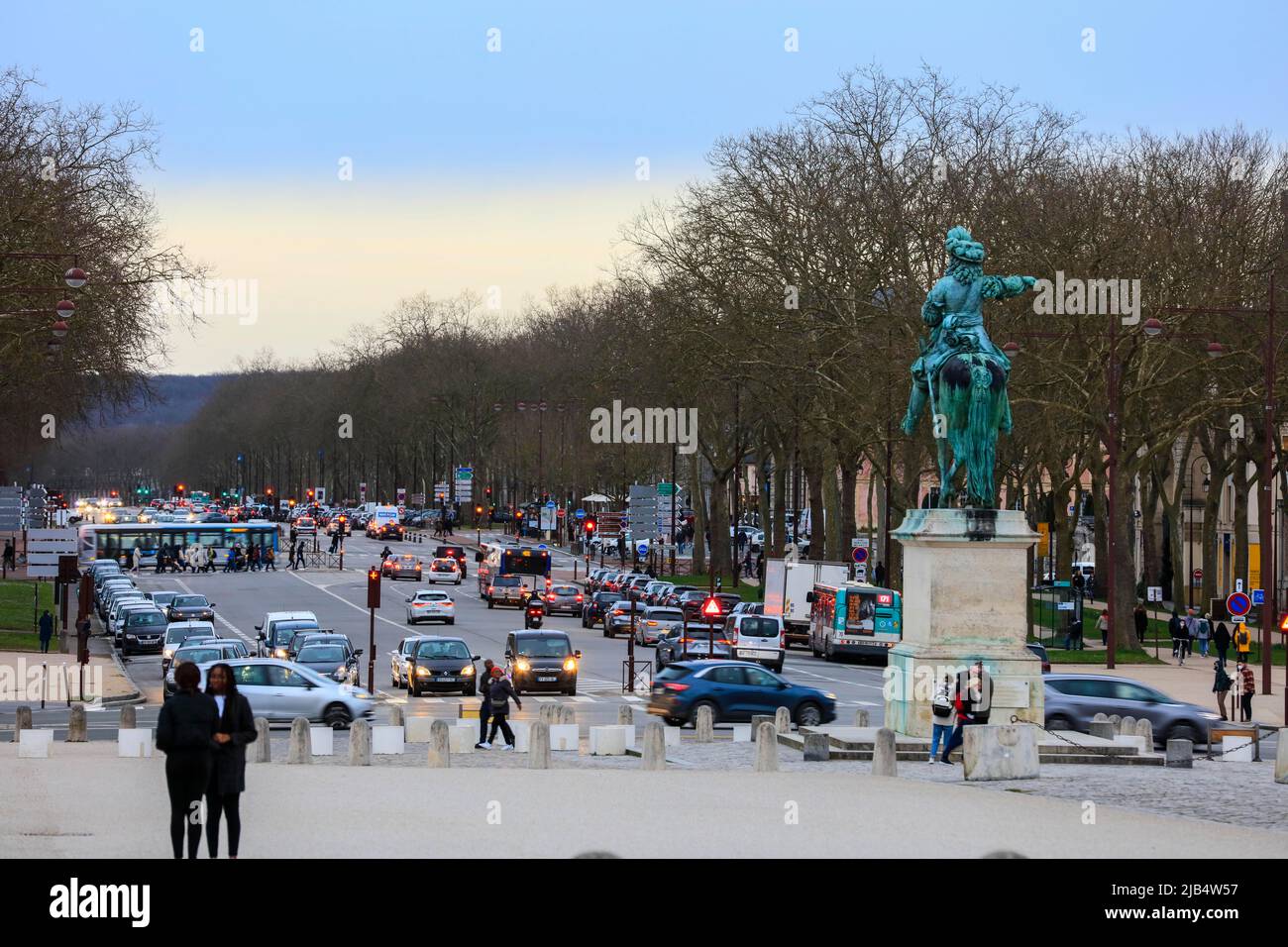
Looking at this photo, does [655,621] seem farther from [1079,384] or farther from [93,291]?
[93,291]

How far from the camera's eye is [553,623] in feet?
248

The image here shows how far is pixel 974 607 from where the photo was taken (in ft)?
91.8

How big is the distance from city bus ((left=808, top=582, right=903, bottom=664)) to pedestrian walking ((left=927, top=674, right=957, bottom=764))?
3069 centimetres

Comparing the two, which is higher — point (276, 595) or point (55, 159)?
point (55, 159)

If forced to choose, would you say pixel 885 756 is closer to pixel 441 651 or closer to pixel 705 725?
pixel 705 725

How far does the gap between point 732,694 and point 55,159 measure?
3217 centimetres

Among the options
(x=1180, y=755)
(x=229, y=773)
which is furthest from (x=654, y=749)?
(x=229, y=773)

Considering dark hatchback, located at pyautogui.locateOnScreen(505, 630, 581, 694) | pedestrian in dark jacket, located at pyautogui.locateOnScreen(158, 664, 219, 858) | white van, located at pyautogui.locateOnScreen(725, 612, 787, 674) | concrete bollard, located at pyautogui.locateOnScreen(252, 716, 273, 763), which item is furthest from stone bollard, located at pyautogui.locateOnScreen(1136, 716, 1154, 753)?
white van, located at pyautogui.locateOnScreen(725, 612, 787, 674)

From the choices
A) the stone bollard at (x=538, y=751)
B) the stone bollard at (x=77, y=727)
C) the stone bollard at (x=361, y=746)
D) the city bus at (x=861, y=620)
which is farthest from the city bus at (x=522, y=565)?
the stone bollard at (x=538, y=751)

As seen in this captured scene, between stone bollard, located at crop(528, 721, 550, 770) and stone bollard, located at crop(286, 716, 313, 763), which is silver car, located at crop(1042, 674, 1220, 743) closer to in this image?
stone bollard, located at crop(528, 721, 550, 770)

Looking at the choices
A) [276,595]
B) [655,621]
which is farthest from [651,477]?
[655,621]

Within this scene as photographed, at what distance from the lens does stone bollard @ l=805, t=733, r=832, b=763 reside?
2836 centimetres

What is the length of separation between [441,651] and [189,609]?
2004 cm

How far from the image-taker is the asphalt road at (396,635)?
41031 millimetres
